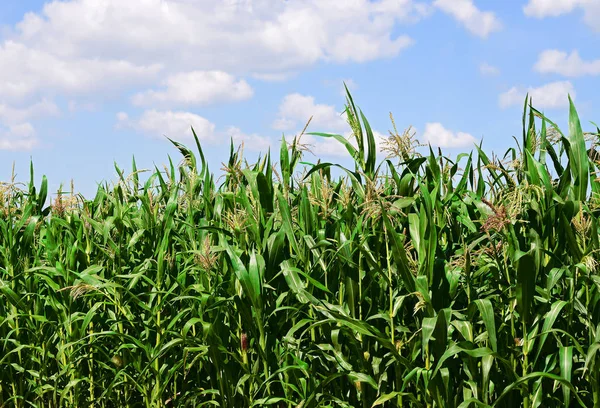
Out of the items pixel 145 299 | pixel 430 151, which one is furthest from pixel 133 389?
pixel 430 151

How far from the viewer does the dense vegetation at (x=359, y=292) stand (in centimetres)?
276

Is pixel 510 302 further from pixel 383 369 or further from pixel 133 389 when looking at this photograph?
pixel 133 389

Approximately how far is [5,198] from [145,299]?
1.52 m

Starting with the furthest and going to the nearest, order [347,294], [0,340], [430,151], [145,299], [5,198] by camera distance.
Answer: [5,198], [0,340], [145,299], [430,151], [347,294]

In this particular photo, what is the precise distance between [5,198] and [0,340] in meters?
1.03

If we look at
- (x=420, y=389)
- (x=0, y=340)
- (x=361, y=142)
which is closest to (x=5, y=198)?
(x=0, y=340)

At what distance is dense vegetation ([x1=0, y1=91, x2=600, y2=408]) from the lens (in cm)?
276

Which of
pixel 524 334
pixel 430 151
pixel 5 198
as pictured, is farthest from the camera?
pixel 5 198

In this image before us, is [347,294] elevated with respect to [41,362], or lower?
elevated

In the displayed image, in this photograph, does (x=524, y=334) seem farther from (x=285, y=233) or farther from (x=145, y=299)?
(x=145, y=299)

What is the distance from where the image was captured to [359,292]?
3025 millimetres

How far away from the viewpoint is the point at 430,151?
3271 millimetres

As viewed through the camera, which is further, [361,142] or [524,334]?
[361,142]

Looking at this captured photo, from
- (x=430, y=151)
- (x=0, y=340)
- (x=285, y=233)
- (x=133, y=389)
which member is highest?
(x=430, y=151)
